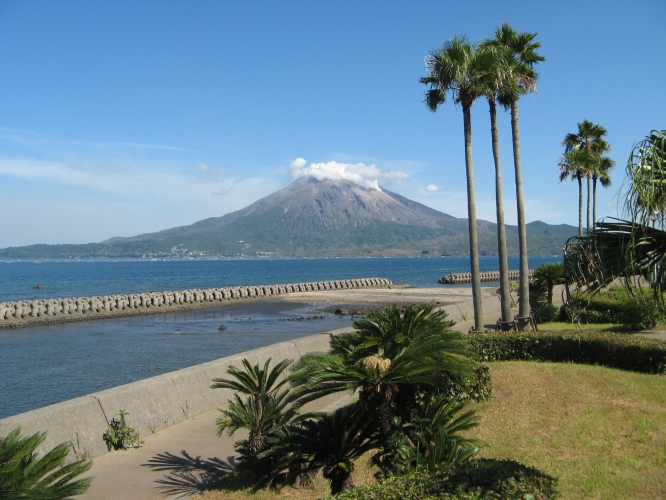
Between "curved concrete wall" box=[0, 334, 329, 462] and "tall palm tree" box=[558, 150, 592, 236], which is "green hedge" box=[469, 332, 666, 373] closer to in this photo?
"curved concrete wall" box=[0, 334, 329, 462]

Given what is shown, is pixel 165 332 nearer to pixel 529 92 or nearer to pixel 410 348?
pixel 529 92

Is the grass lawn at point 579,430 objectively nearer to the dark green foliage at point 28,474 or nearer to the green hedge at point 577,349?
the green hedge at point 577,349

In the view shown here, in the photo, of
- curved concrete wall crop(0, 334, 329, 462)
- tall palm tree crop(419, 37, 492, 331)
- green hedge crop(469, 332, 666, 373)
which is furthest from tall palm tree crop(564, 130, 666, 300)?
tall palm tree crop(419, 37, 492, 331)

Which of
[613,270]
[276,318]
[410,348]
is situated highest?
[613,270]

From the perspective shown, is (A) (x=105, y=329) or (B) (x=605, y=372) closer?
(B) (x=605, y=372)

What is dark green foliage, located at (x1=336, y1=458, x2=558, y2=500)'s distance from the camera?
4.69 m

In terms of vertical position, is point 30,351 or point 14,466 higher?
point 14,466

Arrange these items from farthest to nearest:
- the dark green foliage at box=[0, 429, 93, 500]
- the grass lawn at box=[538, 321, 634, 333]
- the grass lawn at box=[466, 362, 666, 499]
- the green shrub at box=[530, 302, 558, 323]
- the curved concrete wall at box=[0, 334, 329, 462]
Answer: the green shrub at box=[530, 302, 558, 323] < the grass lawn at box=[538, 321, 634, 333] < the curved concrete wall at box=[0, 334, 329, 462] < the grass lawn at box=[466, 362, 666, 499] < the dark green foliage at box=[0, 429, 93, 500]

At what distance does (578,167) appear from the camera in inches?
1203

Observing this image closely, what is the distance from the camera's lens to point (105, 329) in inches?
1271

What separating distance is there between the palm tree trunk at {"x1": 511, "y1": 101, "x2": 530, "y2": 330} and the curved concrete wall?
29.0 feet

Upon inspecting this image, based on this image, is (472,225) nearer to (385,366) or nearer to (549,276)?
(549,276)

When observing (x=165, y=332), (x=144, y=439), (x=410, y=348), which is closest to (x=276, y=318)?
(x=165, y=332)

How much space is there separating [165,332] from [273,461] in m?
24.1
